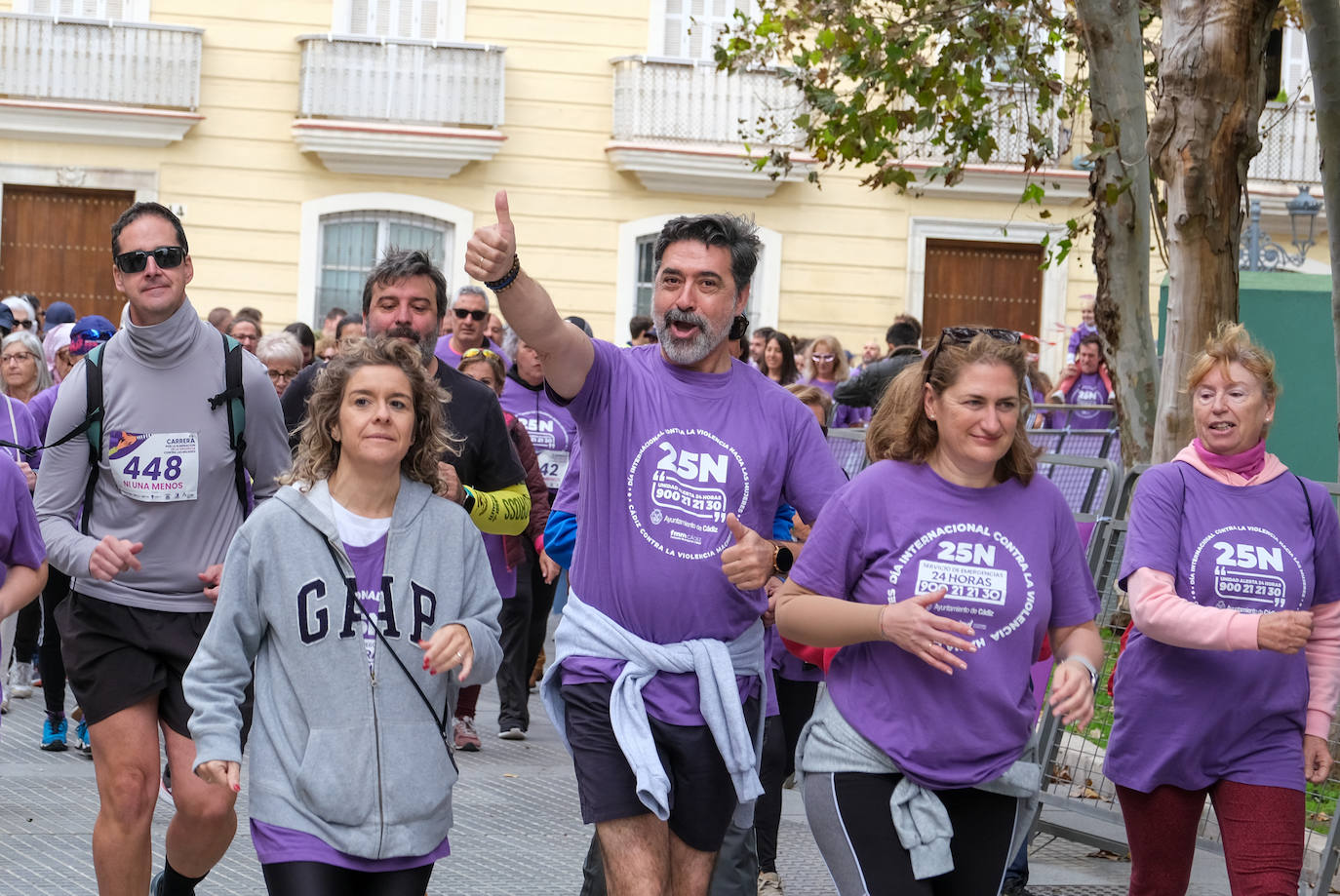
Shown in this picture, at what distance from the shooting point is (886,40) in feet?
45.6

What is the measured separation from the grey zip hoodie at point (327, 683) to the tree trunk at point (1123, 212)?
7.40m

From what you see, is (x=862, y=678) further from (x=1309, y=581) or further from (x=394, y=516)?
(x=1309, y=581)

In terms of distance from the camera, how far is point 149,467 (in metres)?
5.32

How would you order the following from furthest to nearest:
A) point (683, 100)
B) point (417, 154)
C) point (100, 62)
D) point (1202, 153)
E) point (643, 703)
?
point (683, 100) → point (417, 154) → point (100, 62) → point (1202, 153) → point (643, 703)

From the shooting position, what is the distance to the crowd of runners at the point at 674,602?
4.16 metres

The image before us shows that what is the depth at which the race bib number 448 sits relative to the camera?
532 centimetres

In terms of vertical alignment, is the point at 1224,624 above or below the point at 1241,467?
below

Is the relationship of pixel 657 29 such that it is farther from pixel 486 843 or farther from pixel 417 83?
pixel 486 843

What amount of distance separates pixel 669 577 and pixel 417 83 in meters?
20.3

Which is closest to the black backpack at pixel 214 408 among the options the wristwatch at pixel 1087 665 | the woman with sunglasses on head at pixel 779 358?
the wristwatch at pixel 1087 665

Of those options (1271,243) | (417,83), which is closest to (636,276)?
(417,83)

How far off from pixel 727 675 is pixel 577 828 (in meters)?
3.31

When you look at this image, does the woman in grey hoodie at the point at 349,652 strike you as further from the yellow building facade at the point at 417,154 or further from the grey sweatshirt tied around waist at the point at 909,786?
the yellow building facade at the point at 417,154

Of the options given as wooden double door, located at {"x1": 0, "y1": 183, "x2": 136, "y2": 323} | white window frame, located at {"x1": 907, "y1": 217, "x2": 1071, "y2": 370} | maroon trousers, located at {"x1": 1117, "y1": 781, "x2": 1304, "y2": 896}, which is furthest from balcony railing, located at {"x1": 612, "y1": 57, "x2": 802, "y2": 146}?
maroon trousers, located at {"x1": 1117, "y1": 781, "x2": 1304, "y2": 896}
